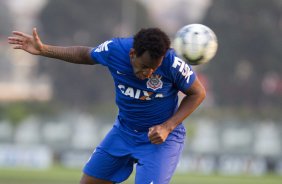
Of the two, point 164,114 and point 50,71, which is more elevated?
point 50,71

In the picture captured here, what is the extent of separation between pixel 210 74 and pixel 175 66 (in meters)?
41.0

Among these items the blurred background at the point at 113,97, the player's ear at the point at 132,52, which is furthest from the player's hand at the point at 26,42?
the blurred background at the point at 113,97

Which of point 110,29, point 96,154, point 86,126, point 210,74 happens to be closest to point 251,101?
point 210,74

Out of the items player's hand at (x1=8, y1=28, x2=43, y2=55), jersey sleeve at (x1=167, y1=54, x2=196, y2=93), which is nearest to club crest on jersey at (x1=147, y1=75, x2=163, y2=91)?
jersey sleeve at (x1=167, y1=54, x2=196, y2=93)

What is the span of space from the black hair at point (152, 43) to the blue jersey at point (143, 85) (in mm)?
320

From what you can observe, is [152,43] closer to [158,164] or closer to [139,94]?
[139,94]

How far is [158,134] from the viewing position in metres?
8.41

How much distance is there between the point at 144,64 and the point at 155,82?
0.49m

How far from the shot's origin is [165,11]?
112812 millimetres

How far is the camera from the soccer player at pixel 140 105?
841 cm

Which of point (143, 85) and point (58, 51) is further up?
point (58, 51)

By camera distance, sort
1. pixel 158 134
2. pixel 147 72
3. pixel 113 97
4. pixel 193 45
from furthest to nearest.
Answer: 1. pixel 113 97
2. pixel 193 45
3. pixel 158 134
4. pixel 147 72

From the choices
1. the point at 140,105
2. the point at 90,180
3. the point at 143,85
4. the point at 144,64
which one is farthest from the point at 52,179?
the point at 144,64

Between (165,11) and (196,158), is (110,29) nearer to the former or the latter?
(196,158)
